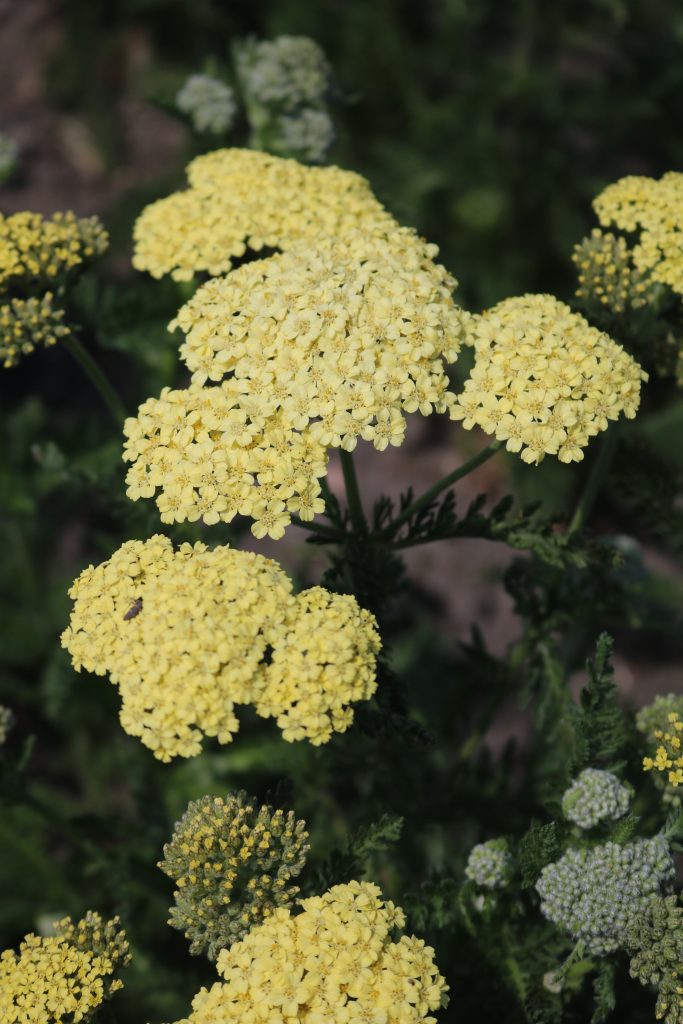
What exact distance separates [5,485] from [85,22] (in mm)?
5643

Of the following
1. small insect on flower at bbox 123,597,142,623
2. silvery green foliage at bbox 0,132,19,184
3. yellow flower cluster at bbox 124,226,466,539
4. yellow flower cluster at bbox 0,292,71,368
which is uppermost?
silvery green foliage at bbox 0,132,19,184

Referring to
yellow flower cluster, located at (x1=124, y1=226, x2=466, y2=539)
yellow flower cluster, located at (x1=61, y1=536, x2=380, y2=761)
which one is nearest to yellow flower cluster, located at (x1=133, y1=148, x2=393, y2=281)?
yellow flower cluster, located at (x1=124, y1=226, x2=466, y2=539)

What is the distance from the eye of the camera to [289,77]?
4.67 metres

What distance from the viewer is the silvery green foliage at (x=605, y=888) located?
117 inches

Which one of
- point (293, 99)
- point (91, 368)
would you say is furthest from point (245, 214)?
point (293, 99)

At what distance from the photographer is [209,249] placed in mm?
3787

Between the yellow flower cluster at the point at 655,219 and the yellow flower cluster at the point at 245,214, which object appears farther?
the yellow flower cluster at the point at 245,214

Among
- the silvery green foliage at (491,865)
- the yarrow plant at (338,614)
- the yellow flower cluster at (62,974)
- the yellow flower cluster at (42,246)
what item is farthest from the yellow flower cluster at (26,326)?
the silvery green foliage at (491,865)

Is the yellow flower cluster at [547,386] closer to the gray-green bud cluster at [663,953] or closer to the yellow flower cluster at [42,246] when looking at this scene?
the gray-green bud cluster at [663,953]

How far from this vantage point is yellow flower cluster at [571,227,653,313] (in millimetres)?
3650

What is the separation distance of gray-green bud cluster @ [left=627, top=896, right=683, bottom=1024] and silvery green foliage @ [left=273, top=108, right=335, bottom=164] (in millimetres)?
3538

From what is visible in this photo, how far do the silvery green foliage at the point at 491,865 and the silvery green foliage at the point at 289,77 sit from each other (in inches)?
136

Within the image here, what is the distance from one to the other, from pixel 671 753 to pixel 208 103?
3516mm

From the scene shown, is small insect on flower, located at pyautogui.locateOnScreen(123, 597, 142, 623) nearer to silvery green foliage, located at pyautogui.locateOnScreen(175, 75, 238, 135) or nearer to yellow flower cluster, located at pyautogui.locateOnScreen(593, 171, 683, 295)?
yellow flower cluster, located at pyautogui.locateOnScreen(593, 171, 683, 295)
